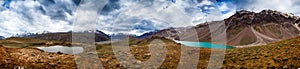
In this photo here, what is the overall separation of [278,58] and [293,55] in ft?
4.88

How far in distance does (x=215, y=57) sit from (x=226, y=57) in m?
1.07

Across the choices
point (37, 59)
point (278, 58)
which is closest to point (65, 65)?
point (37, 59)

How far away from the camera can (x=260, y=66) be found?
24172 mm

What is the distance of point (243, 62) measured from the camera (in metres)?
26.0

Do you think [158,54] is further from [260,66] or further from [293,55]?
[293,55]

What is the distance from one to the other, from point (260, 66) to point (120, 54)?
12545mm

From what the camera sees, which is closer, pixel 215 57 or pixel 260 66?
pixel 260 66

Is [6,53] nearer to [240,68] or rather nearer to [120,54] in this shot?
[120,54]

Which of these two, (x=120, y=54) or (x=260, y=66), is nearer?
(x=260, y=66)

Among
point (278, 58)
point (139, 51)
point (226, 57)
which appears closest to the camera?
point (278, 58)

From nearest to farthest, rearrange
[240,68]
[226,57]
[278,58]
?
[240,68] → [278,58] → [226,57]

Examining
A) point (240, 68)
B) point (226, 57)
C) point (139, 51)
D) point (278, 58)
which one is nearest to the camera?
point (240, 68)

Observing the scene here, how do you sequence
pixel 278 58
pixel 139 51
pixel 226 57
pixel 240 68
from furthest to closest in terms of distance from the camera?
pixel 139 51
pixel 226 57
pixel 278 58
pixel 240 68

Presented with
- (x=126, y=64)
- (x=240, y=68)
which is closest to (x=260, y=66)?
(x=240, y=68)
